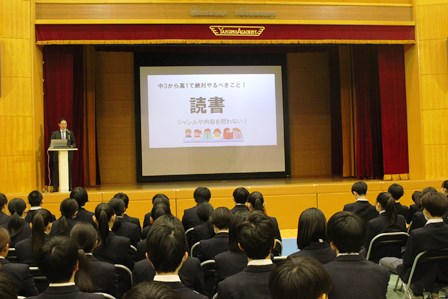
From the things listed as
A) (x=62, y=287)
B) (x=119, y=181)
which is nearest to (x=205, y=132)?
(x=119, y=181)

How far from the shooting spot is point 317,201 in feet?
25.8

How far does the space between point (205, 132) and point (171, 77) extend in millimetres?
1157

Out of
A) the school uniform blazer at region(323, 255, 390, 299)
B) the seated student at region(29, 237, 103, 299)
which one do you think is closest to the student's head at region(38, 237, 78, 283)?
the seated student at region(29, 237, 103, 299)

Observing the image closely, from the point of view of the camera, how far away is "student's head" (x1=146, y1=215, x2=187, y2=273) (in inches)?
80.3

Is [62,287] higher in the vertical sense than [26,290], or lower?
higher

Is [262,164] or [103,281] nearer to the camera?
[103,281]

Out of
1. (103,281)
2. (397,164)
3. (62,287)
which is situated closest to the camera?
(62,287)

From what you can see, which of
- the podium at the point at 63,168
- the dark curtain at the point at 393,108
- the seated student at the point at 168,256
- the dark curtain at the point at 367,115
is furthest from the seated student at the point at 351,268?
the dark curtain at the point at 367,115

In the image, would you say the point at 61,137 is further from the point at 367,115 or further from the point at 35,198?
the point at 367,115

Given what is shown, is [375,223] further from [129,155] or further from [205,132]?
[129,155]

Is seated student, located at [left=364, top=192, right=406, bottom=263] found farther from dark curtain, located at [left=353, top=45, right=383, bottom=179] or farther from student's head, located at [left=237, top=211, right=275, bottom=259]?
dark curtain, located at [left=353, top=45, right=383, bottom=179]

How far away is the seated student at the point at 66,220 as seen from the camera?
4094mm

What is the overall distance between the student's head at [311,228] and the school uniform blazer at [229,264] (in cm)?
33

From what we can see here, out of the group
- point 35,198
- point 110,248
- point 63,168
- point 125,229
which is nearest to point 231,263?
point 110,248
